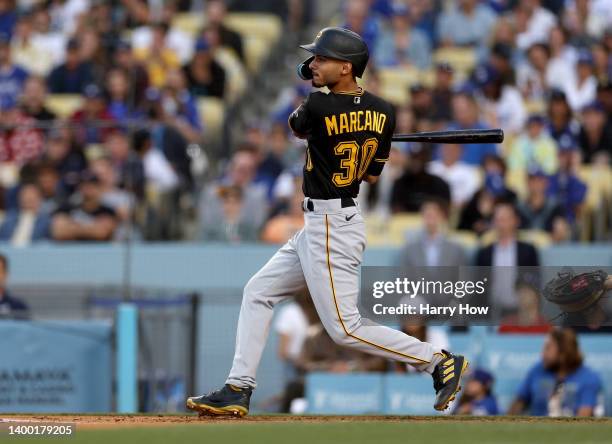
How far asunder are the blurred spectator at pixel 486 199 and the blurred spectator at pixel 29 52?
5.47m

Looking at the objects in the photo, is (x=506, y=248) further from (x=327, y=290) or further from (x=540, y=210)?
(x=327, y=290)

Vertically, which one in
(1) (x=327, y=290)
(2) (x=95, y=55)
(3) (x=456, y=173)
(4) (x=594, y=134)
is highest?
(2) (x=95, y=55)

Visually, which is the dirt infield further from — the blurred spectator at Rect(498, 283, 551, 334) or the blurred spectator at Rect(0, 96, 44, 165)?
the blurred spectator at Rect(0, 96, 44, 165)

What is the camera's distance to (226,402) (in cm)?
762

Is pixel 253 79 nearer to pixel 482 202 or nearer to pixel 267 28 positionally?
pixel 267 28

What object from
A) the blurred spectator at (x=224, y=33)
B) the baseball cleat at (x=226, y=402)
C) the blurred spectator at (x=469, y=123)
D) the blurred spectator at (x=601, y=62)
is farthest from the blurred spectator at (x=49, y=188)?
the baseball cleat at (x=226, y=402)

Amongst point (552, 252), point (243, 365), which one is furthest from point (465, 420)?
point (552, 252)

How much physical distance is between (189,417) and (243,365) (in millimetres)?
606

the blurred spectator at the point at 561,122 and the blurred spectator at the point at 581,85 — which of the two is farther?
the blurred spectator at the point at 581,85

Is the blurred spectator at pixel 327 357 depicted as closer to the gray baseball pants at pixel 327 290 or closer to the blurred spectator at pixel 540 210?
the blurred spectator at pixel 540 210

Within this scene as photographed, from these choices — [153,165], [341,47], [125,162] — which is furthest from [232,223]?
[341,47]

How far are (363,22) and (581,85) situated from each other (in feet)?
8.41

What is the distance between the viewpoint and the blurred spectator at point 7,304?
11.8 metres

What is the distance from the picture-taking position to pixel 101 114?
14711mm
